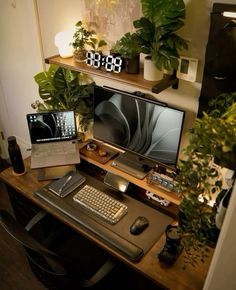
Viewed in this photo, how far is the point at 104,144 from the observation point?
2006 mm

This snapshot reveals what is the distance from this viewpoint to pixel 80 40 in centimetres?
171

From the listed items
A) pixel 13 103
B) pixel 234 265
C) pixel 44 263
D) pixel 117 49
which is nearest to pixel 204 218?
pixel 234 265

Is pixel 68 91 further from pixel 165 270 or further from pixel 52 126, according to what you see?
pixel 165 270

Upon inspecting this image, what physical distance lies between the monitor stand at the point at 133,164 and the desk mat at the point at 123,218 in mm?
144

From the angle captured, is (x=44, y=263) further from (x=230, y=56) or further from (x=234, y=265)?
(x=230, y=56)

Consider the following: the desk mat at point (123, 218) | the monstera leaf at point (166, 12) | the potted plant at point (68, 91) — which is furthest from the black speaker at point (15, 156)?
the monstera leaf at point (166, 12)

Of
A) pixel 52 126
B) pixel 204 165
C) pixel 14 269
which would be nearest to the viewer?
pixel 204 165

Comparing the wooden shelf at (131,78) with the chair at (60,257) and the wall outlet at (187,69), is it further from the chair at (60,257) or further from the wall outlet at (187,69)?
the chair at (60,257)

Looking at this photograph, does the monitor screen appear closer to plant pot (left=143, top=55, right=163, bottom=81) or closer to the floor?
plant pot (left=143, top=55, right=163, bottom=81)

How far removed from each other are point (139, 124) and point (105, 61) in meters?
0.39

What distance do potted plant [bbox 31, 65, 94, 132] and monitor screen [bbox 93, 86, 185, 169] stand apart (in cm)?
14

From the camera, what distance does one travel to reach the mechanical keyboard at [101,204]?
156 centimetres

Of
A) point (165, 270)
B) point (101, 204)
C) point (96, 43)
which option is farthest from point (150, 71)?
point (165, 270)

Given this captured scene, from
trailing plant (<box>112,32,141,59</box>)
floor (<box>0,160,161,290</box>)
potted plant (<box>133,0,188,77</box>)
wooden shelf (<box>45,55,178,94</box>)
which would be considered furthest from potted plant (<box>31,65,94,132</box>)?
floor (<box>0,160,161,290</box>)
